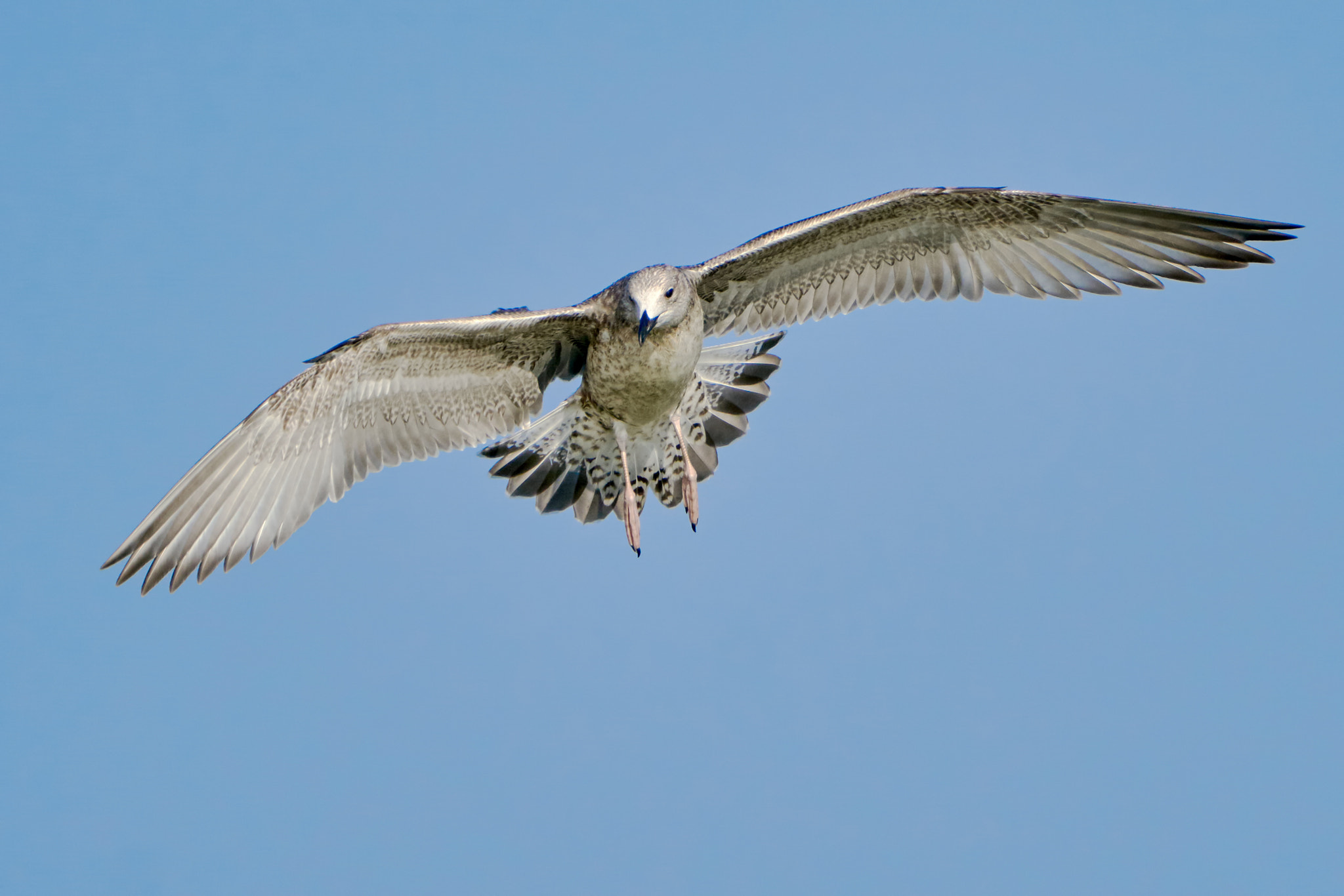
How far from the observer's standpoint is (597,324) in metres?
7.00

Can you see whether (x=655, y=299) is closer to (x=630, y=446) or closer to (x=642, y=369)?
(x=642, y=369)

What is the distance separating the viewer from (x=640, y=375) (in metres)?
6.83

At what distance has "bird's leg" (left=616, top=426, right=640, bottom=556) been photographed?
A: 7285 mm

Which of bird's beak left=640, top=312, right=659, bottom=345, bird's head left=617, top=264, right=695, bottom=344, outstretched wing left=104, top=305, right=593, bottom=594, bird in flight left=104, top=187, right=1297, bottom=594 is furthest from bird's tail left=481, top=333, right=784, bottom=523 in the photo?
bird's beak left=640, top=312, right=659, bottom=345

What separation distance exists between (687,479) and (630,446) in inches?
19.9

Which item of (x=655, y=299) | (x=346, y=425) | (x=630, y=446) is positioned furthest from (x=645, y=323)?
(x=346, y=425)

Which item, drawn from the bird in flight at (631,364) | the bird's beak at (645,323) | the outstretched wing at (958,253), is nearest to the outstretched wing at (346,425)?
the bird in flight at (631,364)

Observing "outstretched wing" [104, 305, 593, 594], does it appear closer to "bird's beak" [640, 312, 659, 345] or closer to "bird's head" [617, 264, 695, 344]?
"bird's head" [617, 264, 695, 344]

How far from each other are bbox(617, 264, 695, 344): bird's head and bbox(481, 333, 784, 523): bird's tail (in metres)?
0.83

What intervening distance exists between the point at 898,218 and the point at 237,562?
501 cm

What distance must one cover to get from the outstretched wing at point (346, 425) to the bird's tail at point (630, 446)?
14.0 inches

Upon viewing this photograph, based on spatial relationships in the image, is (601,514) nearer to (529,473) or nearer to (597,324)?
(529,473)

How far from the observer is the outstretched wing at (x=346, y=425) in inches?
271

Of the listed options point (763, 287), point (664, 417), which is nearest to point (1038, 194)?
point (763, 287)
